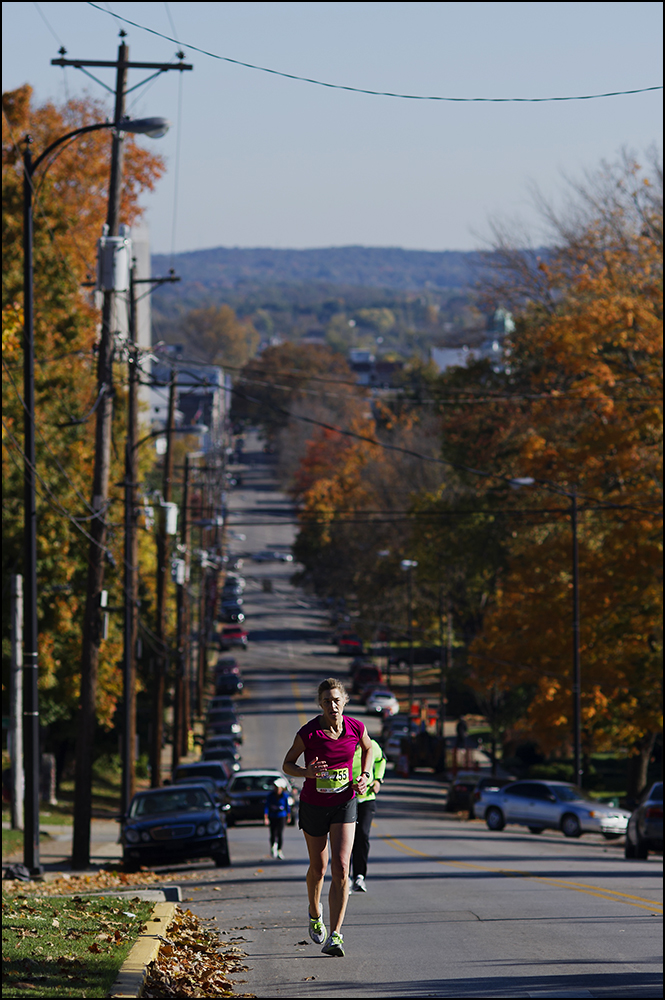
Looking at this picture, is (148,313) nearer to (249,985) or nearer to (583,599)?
(583,599)

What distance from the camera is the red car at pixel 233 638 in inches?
3568

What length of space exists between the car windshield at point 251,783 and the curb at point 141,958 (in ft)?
68.4

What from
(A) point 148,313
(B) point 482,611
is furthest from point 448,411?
(A) point 148,313

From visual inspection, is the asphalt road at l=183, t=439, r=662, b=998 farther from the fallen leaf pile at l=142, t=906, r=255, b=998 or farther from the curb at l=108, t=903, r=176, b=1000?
the curb at l=108, t=903, r=176, b=1000

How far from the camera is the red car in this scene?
3568 inches

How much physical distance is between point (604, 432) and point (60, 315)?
55.3ft

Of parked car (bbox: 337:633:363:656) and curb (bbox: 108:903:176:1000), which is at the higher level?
curb (bbox: 108:903:176:1000)

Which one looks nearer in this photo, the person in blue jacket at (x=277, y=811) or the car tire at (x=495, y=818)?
the person in blue jacket at (x=277, y=811)

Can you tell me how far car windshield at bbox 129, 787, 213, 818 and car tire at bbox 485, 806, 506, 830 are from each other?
13.4 metres

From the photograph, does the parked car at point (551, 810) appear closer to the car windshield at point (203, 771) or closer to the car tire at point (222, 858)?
the car windshield at point (203, 771)

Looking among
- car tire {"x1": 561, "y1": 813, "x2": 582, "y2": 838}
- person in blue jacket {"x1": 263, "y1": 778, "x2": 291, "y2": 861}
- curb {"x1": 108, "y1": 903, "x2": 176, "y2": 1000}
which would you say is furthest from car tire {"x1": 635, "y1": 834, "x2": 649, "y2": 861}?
curb {"x1": 108, "y1": 903, "x2": 176, "y2": 1000}

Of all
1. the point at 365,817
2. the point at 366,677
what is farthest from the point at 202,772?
the point at 366,677

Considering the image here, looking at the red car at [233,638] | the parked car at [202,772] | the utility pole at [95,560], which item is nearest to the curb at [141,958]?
the utility pole at [95,560]

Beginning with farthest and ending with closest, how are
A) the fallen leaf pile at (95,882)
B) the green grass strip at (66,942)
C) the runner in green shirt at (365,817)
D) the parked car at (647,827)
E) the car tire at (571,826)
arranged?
the car tire at (571,826), the parked car at (647,827), the fallen leaf pile at (95,882), the green grass strip at (66,942), the runner in green shirt at (365,817)
